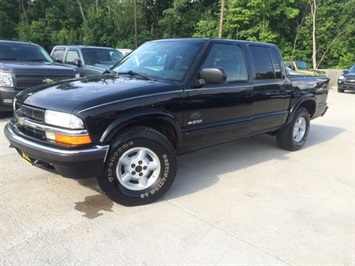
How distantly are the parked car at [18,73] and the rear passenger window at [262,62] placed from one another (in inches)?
174

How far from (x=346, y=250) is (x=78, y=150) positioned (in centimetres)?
262

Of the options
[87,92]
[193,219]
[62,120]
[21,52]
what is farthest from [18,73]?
→ [193,219]

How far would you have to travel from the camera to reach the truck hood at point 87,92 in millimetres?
3031

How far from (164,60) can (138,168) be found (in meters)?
1.49

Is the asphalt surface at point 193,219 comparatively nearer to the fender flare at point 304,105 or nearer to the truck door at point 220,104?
the truck door at point 220,104

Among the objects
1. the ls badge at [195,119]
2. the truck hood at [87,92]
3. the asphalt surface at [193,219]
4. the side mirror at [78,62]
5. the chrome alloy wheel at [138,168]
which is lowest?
the asphalt surface at [193,219]

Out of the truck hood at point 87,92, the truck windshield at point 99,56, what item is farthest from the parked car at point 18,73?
the truck hood at point 87,92

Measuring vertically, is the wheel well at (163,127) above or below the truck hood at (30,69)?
below

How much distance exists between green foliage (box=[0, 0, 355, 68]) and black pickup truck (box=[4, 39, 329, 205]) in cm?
2808

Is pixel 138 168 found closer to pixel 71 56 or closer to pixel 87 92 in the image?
pixel 87 92

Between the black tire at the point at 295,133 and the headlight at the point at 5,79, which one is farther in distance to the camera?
the headlight at the point at 5,79

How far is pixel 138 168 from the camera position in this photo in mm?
3418

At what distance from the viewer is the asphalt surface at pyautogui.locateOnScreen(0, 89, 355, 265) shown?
267 cm

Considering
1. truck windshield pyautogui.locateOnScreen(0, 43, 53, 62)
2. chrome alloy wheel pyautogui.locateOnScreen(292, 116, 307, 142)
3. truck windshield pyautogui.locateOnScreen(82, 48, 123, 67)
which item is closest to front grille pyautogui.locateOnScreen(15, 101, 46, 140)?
chrome alloy wheel pyautogui.locateOnScreen(292, 116, 307, 142)
